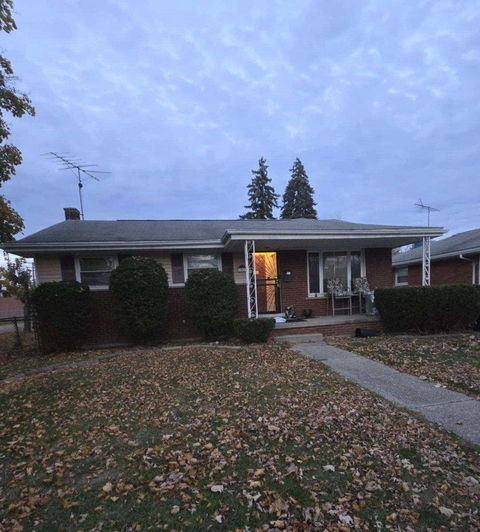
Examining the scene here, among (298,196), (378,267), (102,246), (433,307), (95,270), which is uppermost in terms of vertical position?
(298,196)

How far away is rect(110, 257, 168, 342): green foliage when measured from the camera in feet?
28.0

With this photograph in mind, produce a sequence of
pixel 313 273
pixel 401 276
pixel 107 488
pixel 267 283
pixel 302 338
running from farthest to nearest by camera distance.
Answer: pixel 401 276 → pixel 313 273 → pixel 267 283 → pixel 302 338 → pixel 107 488

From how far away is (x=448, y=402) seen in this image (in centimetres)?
416

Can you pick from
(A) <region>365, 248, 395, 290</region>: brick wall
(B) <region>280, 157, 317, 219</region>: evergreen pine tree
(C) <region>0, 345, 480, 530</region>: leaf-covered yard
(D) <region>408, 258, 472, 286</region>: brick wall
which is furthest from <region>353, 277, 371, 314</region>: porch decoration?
(B) <region>280, 157, 317, 219</region>: evergreen pine tree

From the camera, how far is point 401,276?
57.2 feet

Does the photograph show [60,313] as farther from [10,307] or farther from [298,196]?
[298,196]

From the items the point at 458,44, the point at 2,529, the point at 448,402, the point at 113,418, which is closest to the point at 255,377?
the point at 113,418

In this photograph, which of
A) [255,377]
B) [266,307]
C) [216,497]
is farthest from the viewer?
[266,307]

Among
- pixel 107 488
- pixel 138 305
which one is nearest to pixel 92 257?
pixel 138 305

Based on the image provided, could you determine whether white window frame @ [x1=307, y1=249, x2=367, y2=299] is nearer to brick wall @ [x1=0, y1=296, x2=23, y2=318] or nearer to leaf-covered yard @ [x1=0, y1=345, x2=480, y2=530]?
leaf-covered yard @ [x1=0, y1=345, x2=480, y2=530]

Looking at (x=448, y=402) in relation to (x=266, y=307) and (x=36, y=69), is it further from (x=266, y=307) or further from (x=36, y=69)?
(x=36, y=69)

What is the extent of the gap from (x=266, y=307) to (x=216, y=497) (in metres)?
8.58

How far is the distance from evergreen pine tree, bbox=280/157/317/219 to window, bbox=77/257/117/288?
25430 millimetres

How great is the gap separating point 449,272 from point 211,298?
11.4 metres
